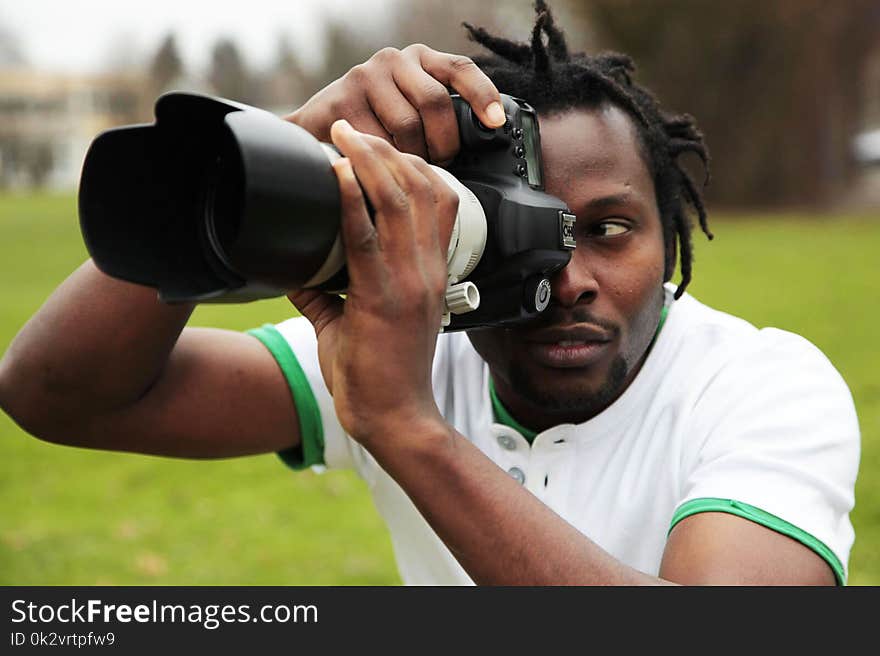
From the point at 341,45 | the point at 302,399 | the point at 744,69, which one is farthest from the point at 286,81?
the point at 302,399

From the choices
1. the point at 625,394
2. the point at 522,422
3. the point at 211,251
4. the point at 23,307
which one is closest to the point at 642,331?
the point at 625,394

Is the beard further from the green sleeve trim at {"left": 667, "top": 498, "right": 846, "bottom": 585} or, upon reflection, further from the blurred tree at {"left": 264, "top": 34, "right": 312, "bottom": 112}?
the blurred tree at {"left": 264, "top": 34, "right": 312, "bottom": 112}

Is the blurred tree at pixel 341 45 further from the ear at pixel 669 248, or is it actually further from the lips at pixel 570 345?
the lips at pixel 570 345

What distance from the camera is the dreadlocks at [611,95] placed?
1924mm

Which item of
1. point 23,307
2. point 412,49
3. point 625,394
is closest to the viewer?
point 412,49

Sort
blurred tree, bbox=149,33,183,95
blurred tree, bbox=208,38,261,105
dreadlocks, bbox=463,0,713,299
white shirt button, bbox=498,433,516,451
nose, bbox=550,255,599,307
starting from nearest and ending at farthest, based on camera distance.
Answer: nose, bbox=550,255,599,307 → dreadlocks, bbox=463,0,713,299 → white shirt button, bbox=498,433,516,451 → blurred tree, bbox=149,33,183,95 → blurred tree, bbox=208,38,261,105

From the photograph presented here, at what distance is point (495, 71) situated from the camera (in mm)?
2039

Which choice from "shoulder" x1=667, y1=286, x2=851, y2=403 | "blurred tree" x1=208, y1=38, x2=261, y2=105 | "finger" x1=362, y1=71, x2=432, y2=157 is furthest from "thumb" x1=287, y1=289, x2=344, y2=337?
"blurred tree" x1=208, y1=38, x2=261, y2=105

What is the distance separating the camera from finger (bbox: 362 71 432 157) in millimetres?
1731

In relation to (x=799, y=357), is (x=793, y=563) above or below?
below

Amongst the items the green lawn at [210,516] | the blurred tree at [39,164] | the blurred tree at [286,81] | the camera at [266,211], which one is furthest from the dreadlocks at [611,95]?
the blurred tree at [39,164]

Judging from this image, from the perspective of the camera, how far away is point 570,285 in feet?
5.86

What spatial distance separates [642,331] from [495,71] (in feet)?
1.89
